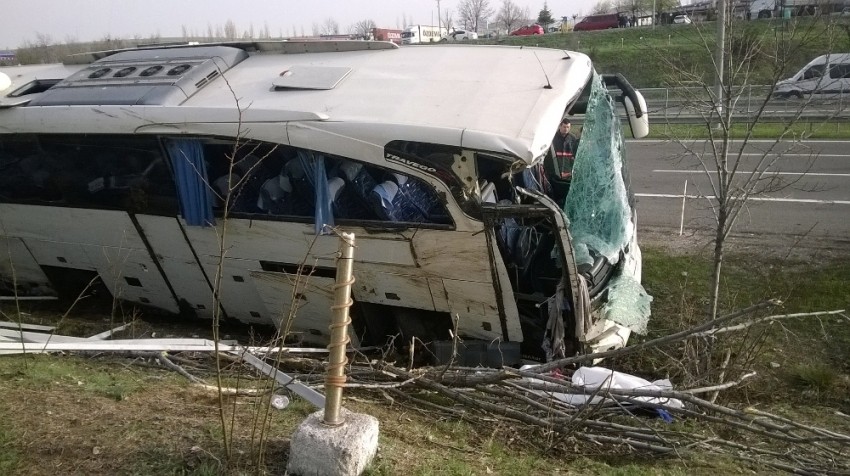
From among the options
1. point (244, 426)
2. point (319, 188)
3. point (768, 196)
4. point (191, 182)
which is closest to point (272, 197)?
point (319, 188)

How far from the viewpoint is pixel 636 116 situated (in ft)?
21.3

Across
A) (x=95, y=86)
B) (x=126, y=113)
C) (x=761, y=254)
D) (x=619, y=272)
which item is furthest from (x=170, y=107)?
(x=761, y=254)

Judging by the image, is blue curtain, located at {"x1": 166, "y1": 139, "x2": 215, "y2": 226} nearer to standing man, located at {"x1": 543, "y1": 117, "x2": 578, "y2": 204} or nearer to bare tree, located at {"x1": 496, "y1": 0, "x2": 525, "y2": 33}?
standing man, located at {"x1": 543, "y1": 117, "x2": 578, "y2": 204}

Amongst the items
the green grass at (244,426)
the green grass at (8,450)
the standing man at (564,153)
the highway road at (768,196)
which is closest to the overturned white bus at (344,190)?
the standing man at (564,153)

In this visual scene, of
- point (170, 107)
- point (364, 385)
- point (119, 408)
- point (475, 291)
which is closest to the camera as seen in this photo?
point (119, 408)

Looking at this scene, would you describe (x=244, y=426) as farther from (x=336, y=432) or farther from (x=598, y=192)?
(x=598, y=192)

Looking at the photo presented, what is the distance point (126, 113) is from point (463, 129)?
2.62 metres

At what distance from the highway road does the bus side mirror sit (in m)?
0.43

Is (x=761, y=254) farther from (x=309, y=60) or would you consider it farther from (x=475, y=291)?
(x=309, y=60)

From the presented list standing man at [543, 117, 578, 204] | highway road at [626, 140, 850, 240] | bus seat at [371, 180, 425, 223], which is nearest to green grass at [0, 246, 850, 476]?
bus seat at [371, 180, 425, 223]

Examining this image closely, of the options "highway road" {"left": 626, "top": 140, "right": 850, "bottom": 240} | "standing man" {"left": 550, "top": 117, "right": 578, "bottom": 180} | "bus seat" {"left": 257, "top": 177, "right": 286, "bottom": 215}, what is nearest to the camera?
"bus seat" {"left": 257, "top": 177, "right": 286, "bottom": 215}

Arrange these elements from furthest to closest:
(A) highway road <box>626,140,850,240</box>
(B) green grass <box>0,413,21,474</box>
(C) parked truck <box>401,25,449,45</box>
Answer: (C) parked truck <box>401,25,449,45</box> < (A) highway road <box>626,140,850,240</box> < (B) green grass <box>0,413,21,474</box>

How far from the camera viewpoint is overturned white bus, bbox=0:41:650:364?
4605 millimetres

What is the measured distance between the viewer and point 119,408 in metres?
3.81
